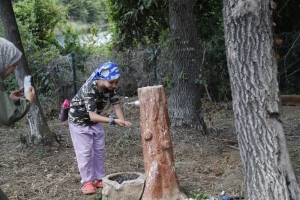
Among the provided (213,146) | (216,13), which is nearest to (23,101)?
(213,146)

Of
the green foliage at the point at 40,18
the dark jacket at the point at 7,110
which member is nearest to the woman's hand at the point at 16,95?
the dark jacket at the point at 7,110

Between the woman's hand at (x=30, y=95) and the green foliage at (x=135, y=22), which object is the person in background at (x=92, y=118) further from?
the green foliage at (x=135, y=22)

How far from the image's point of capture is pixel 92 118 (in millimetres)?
4625

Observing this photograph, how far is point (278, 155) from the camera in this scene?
354 centimetres

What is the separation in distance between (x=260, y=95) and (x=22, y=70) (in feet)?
14.5

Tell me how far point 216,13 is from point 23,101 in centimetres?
1122

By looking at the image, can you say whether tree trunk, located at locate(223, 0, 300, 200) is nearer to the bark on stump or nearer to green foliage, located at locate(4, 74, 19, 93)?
the bark on stump

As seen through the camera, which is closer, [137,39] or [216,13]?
[216,13]

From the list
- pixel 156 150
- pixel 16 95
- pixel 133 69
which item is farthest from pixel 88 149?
pixel 133 69

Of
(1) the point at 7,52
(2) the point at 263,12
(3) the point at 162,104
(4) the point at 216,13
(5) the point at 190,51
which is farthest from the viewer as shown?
(4) the point at 216,13

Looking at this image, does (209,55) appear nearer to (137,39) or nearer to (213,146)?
(137,39)

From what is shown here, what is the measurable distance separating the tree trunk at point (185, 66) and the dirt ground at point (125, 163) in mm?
263

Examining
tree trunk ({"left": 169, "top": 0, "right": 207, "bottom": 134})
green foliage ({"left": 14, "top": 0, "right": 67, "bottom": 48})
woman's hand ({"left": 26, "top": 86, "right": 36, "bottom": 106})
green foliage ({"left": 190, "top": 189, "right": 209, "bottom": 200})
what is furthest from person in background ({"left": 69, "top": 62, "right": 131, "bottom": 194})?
green foliage ({"left": 14, "top": 0, "right": 67, "bottom": 48})

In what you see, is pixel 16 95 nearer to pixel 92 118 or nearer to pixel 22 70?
pixel 92 118
